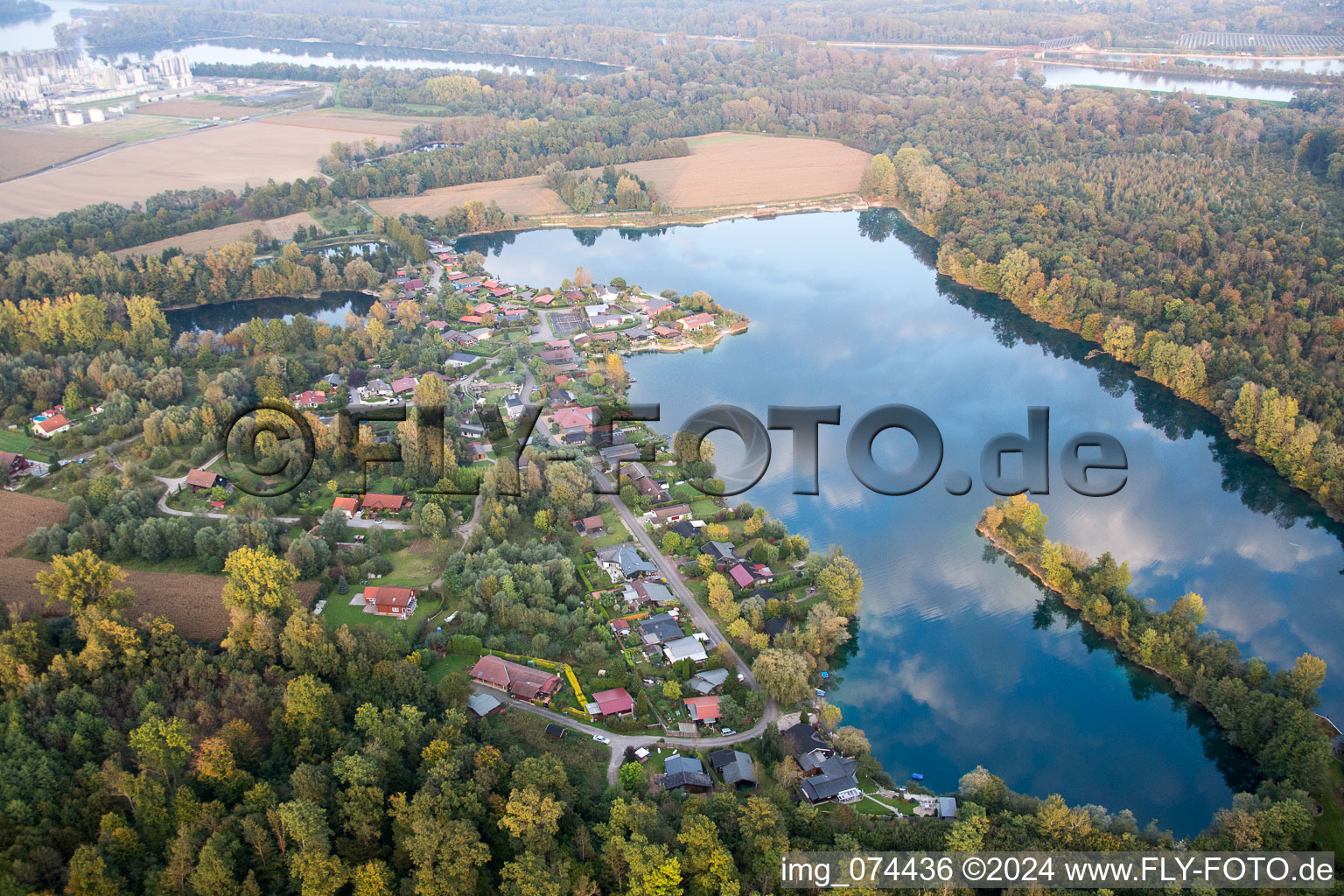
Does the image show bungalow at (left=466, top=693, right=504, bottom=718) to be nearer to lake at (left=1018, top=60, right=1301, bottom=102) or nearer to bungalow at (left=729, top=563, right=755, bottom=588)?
bungalow at (left=729, top=563, right=755, bottom=588)

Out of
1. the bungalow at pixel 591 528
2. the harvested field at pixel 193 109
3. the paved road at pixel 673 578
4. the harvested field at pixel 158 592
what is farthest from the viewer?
the harvested field at pixel 193 109

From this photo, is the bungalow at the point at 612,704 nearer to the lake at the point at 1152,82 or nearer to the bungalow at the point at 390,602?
the bungalow at the point at 390,602

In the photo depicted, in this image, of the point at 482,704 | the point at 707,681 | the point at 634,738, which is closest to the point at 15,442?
the point at 482,704

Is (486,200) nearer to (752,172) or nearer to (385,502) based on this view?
(752,172)

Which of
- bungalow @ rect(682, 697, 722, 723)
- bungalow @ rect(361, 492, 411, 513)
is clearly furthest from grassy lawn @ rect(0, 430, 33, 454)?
bungalow @ rect(682, 697, 722, 723)

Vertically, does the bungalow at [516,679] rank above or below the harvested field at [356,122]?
below

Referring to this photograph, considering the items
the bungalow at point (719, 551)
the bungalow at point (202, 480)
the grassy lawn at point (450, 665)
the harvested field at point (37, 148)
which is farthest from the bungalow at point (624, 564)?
the harvested field at point (37, 148)
